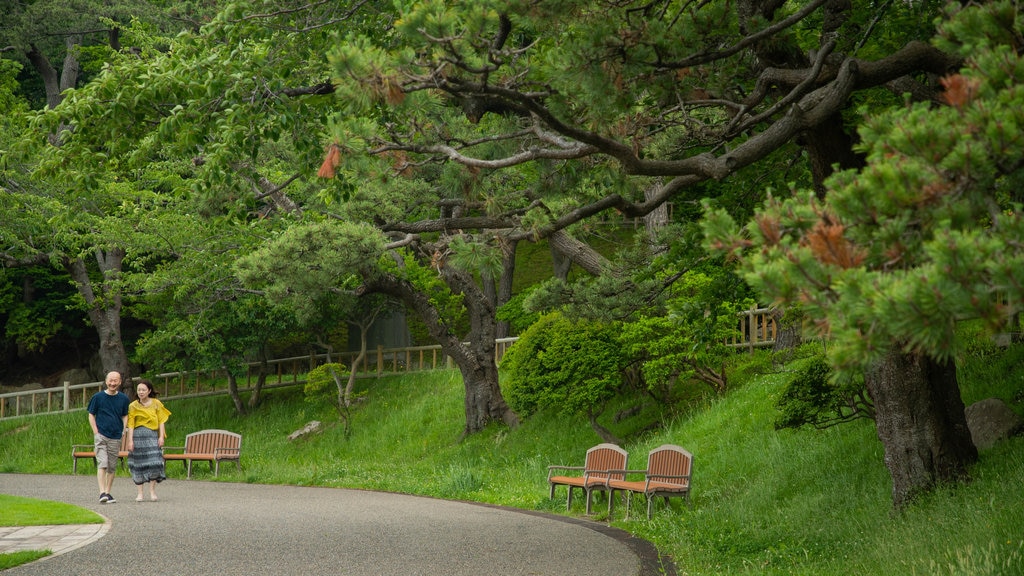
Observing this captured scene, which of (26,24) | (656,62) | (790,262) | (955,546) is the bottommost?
(955,546)

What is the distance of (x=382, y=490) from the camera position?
1555 centimetres

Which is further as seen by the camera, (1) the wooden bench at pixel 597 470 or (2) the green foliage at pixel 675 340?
(2) the green foliage at pixel 675 340

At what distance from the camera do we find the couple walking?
12258 millimetres

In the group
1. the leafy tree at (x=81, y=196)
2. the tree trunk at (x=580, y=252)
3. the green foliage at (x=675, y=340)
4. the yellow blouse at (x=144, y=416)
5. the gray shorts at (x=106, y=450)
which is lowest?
the gray shorts at (x=106, y=450)

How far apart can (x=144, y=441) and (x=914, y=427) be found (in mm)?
9452

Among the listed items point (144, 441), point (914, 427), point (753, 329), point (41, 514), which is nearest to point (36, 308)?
point (144, 441)

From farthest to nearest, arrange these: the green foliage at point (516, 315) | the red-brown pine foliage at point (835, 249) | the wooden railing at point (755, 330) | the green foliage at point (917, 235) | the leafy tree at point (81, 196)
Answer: the leafy tree at point (81, 196), the green foliage at point (516, 315), the wooden railing at point (755, 330), the red-brown pine foliage at point (835, 249), the green foliage at point (917, 235)

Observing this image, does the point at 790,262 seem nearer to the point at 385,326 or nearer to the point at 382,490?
the point at 382,490

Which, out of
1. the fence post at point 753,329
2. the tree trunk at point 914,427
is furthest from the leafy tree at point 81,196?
the tree trunk at point 914,427

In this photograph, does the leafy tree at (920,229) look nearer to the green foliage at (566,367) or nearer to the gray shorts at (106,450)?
the gray shorts at (106,450)

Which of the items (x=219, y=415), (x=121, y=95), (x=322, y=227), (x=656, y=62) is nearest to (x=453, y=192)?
(x=656, y=62)

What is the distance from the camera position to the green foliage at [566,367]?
1614cm

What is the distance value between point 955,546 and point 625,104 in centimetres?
378

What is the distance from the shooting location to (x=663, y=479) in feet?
38.1
